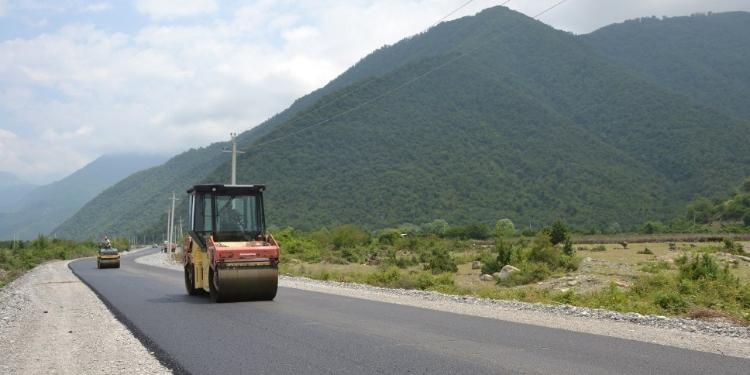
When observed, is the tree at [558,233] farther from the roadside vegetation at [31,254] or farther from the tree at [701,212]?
the tree at [701,212]

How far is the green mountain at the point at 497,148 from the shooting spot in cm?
10694

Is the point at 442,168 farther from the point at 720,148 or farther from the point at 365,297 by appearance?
the point at 365,297

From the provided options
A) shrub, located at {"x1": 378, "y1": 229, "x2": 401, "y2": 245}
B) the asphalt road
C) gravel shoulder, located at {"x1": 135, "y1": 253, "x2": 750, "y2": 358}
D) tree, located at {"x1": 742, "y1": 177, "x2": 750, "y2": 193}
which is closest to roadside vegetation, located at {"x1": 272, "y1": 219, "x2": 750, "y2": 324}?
gravel shoulder, located at {"x1": 135, "y1": 253, "x2": 750, "y2": 358}

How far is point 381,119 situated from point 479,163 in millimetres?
27333

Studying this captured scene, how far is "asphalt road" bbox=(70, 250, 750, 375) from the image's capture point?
7965mm

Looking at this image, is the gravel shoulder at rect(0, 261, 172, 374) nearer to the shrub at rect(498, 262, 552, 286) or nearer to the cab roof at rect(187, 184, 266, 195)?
the cab roof at rect(187, 184, 266, 195)

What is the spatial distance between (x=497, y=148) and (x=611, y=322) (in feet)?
359

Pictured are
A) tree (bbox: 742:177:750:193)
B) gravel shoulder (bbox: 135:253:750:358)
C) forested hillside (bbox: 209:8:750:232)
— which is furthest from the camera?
forested hillside (bbox: 209:8:750:232)

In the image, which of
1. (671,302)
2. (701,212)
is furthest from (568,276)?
(701,212)

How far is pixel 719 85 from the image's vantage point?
6993 inches

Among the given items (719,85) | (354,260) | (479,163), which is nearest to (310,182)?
(479,163)

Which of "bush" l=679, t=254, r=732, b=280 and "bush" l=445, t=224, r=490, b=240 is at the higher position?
"bush" l=445, t=224, r=490, b=240

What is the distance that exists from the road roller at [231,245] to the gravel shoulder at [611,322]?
3.37 metres

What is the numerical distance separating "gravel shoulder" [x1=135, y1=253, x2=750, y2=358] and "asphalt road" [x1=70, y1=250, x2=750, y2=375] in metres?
0.69
